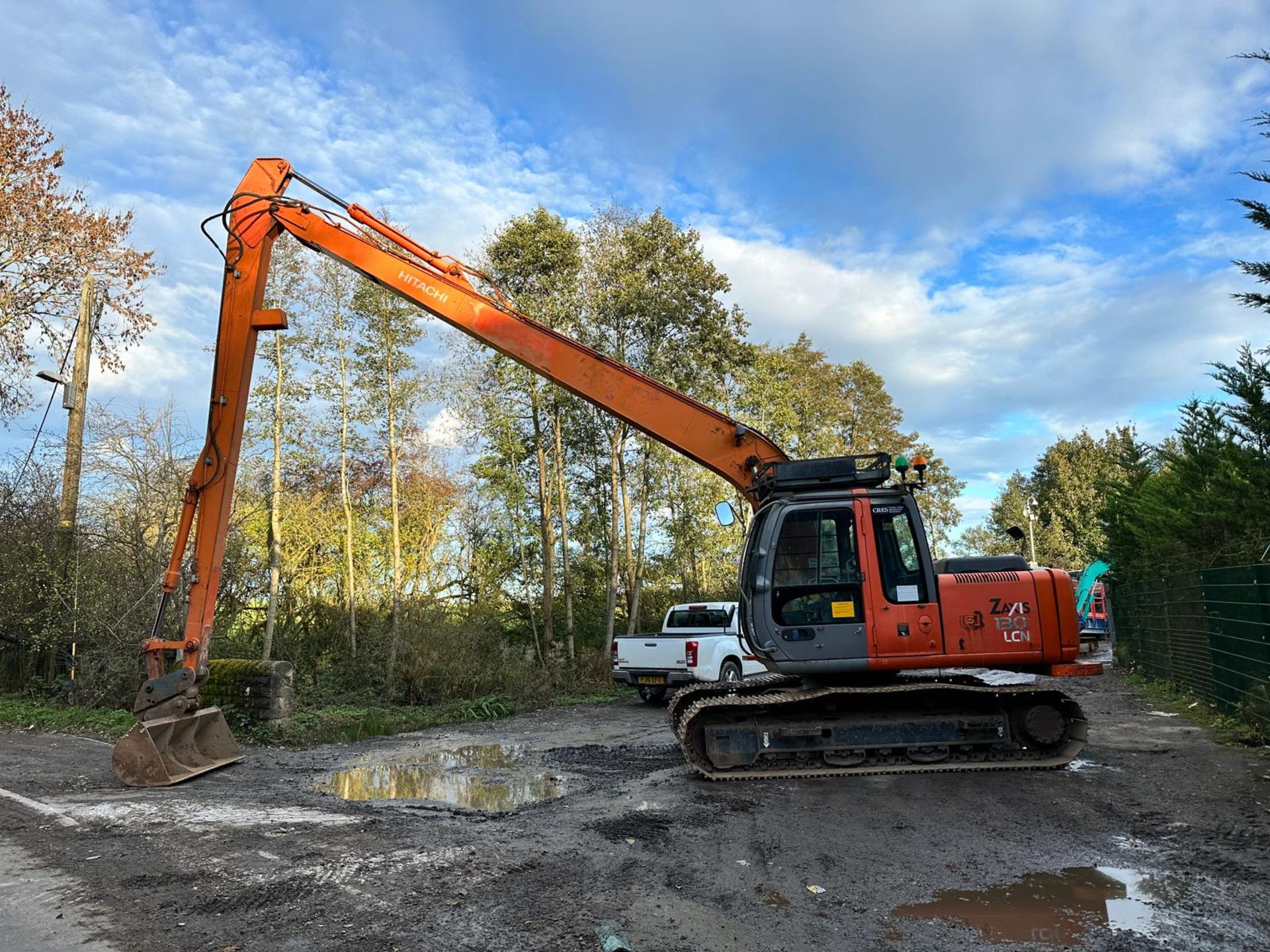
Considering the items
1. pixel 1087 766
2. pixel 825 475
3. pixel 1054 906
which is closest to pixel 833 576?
pixel 825 475

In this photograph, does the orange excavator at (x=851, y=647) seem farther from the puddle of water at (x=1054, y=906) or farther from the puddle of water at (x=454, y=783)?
the puddle of water at (x=1054, y=906)

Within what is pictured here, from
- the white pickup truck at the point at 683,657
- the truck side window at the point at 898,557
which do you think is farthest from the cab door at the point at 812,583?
the white pickup truck at the point at 683,657

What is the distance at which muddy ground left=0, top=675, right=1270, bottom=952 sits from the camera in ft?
12.1

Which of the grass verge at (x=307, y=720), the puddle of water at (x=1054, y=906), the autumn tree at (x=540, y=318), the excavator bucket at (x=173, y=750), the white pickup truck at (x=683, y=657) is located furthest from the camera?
the autumn tree at (x=540, y=318)

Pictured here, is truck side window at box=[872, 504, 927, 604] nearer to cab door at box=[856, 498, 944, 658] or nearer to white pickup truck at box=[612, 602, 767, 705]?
cab door at box=[856, 498, 944, 658]

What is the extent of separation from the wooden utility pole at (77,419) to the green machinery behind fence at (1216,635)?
1660cm

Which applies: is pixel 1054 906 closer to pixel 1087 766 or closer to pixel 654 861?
pixel 654 861

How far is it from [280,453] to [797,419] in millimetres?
18404

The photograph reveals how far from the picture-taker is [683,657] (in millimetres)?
13836

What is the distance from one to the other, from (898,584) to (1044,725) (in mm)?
1823

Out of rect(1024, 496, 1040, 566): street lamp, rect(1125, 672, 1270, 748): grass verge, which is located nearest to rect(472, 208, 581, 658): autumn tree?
rect(1125, 672, 1270, 748): grass verge

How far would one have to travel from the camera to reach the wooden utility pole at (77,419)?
547 inches

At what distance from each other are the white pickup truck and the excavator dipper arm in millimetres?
6186

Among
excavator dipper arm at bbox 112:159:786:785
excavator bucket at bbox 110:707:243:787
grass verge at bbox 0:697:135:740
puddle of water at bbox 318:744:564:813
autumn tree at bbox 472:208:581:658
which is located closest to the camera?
puddle of water at bbox 318:744:564:813
